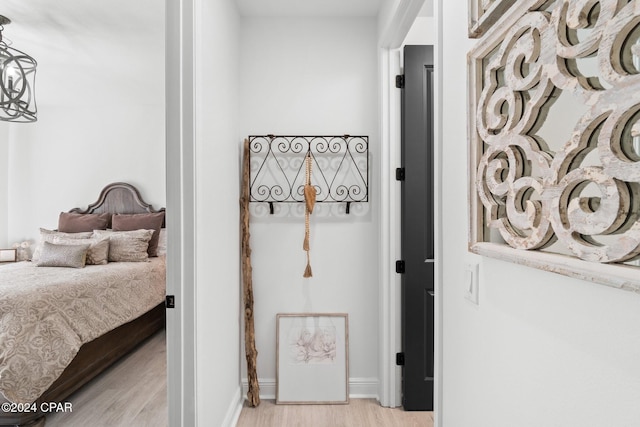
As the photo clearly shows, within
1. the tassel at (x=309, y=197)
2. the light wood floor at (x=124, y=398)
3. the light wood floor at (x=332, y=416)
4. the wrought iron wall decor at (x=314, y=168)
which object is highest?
the wrought iron wall decor at (x=314, y=168)

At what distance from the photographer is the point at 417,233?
234cm

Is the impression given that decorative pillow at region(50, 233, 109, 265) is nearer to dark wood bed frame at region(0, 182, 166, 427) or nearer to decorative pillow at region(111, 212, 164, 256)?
decorative pillow at region(111, 212, 164, 256)

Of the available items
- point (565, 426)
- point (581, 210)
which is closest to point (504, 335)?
point (565, 426)

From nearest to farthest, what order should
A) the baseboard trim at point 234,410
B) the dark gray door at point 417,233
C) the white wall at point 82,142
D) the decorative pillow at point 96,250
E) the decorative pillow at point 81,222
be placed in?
the baseboard trim at point 234,410, the dark gray door at point 417,233, the decorative pillow at point 96,250, the white wall at point 82,142, the decorative pillow at point 81,222

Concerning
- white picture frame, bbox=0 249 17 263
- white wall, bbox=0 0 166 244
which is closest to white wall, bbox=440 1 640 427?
white wall, bbox=0 0 166 244

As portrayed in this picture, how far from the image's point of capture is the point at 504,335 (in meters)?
0.84

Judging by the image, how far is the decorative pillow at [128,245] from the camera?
400cm

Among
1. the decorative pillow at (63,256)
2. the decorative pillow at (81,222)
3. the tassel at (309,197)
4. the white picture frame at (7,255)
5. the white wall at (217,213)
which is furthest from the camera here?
the white picture frame at (7,255)

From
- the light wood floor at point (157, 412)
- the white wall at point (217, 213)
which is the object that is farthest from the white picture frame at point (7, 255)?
the white wall at point (217, 213)

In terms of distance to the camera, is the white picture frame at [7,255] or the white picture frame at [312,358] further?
the white picture frame at [7,255]

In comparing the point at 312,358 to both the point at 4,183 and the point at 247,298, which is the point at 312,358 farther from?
the point at 4,183

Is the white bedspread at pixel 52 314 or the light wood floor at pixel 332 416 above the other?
the white bedspread at pixel 52 314

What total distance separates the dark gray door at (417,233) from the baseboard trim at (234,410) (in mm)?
1052

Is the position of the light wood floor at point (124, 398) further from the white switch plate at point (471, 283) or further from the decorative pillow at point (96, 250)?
Result: the white switch plate at point (471, 283)
